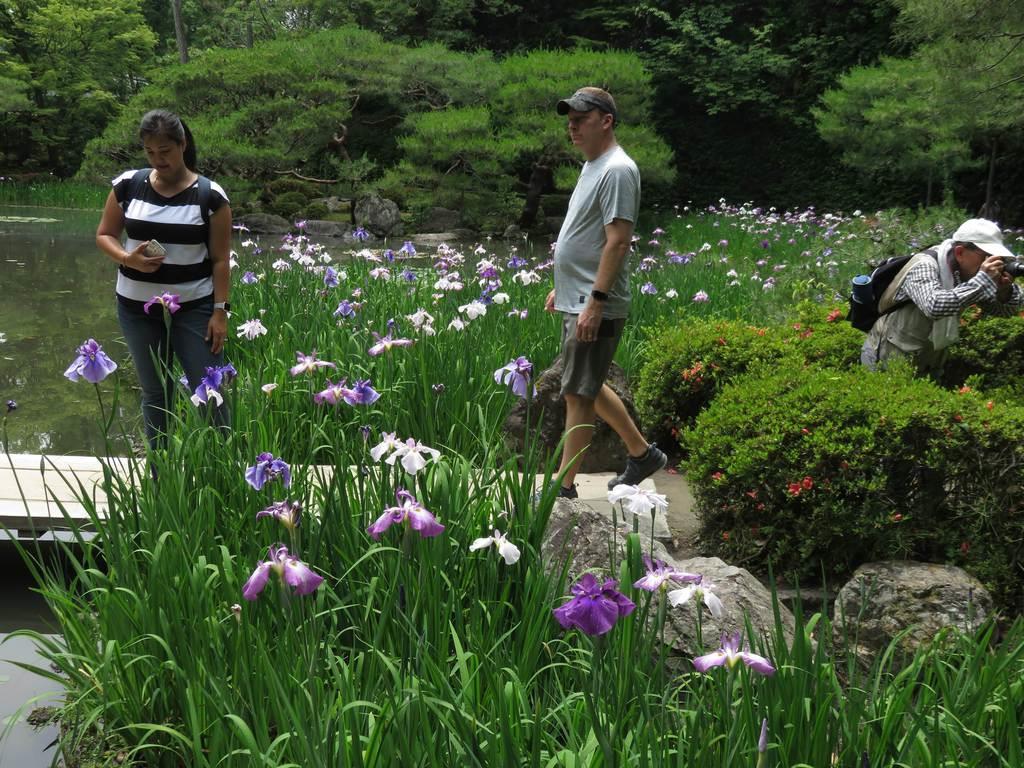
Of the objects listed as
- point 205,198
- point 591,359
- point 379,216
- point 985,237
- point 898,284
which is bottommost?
point 379,216

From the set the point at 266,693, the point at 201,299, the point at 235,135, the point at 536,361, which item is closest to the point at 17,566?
the point at 201,299

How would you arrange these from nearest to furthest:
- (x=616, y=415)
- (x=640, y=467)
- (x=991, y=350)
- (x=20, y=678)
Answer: (x=20, y=678) < (x=616, y=415) < (x=640, y=467) < (x=991, y=350)

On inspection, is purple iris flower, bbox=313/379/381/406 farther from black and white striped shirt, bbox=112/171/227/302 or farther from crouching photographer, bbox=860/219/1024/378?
crouching photographer, bbox=860/219/1024/378

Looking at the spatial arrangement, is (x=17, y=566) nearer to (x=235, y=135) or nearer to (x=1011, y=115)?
(x=1011, y=115)

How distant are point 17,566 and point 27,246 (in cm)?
1035

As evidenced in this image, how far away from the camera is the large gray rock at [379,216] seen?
1488 centimetres

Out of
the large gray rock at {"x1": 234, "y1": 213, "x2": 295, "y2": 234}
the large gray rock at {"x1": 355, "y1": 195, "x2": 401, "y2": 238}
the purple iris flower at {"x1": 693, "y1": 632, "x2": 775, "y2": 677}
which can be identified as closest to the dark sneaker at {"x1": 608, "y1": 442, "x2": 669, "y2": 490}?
the purple iris flower at {"x1": 693, "y1": 632, "x2": 775, "y2": 677}

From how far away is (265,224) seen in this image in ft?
48.5

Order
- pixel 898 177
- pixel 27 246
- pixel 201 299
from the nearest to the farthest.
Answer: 1. pixel 201 299
2. pixel 27 246
3. pixel 898 177

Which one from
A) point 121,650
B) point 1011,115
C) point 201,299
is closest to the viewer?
point 121,650

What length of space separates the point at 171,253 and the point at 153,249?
170mm

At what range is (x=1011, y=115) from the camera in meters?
10.1

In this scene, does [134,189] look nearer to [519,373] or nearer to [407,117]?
[519,373]

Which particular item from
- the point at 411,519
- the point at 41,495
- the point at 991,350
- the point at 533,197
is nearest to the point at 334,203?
the point at 533,197
